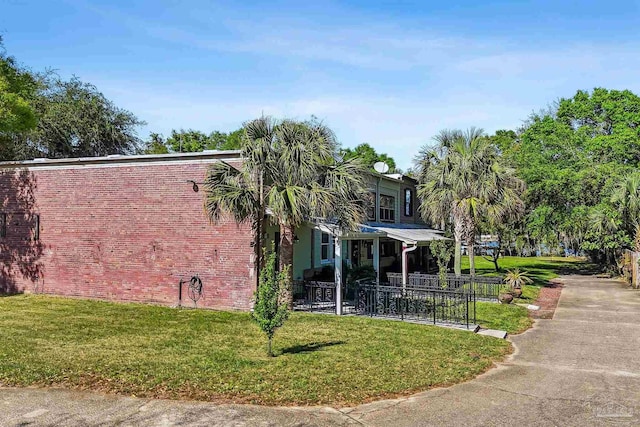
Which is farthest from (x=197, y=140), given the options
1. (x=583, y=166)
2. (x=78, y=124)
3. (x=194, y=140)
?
(x=583, y=166)

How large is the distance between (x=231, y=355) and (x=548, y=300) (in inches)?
652

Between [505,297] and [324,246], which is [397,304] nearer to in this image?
[505,297]

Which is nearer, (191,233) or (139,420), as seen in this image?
(139,420)

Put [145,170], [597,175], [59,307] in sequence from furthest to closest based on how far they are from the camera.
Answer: [597,175] < [145,170] < [59,307]

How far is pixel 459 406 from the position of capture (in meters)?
7.84

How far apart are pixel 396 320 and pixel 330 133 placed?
19.8ft

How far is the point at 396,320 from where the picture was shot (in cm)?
1542

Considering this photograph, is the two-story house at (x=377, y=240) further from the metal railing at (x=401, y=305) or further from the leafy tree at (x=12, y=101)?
the leafy tree at (x=12, y=101)

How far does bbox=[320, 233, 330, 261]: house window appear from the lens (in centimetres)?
2228

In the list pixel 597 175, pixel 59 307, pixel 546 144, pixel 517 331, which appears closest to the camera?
pixel 517 331

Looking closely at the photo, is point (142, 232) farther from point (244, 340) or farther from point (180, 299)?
point (244, 340)

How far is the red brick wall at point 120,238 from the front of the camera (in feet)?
54.7

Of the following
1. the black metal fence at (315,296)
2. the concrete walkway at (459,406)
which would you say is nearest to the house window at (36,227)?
the black metal fence at (315,296)

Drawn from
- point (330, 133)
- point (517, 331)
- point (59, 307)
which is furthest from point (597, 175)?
point (59, 307)
